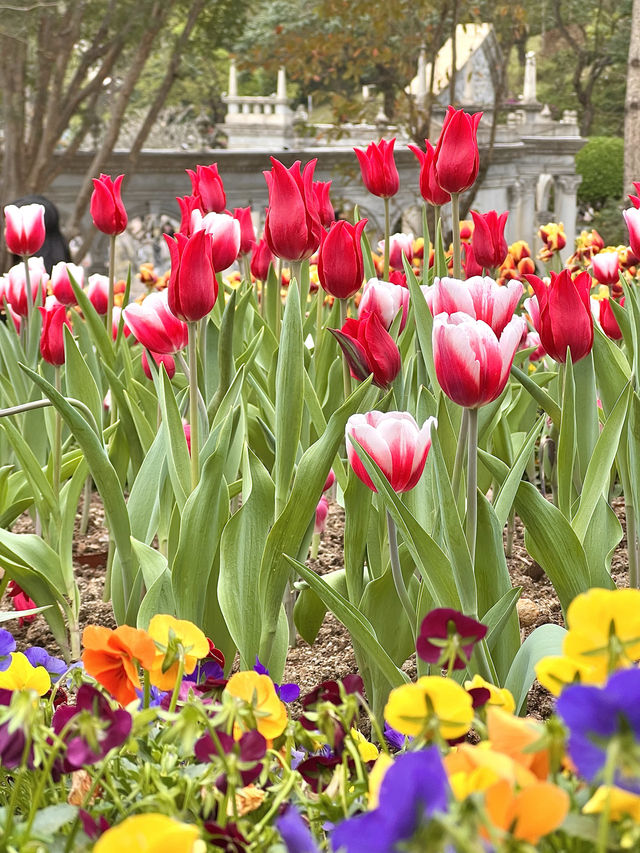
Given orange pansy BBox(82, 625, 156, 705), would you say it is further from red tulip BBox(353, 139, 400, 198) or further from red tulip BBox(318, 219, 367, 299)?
red tulip BBox(353, 139, 400, 198)

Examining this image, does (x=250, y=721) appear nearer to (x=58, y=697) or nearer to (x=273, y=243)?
(x=58, y=697)

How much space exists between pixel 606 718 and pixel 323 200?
1625mm

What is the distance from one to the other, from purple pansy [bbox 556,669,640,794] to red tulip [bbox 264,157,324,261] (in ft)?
3.67

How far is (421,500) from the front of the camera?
1285 millimetres

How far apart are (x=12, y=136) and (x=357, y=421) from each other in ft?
23.5

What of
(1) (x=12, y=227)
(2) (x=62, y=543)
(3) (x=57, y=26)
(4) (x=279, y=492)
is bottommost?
(2) (x=62, y=543)

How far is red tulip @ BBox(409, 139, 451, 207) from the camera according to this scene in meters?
1.73

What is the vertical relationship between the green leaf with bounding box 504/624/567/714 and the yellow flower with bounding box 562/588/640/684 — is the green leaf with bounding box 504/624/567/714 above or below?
below

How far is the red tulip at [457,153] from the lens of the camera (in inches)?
59.5

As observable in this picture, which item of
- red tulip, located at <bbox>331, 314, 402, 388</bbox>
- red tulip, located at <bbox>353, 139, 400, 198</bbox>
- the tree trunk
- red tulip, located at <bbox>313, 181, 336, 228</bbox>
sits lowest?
red tulip, located at <bbox>331, 314, 402, 388</bbox>

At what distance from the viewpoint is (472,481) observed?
3.51ft

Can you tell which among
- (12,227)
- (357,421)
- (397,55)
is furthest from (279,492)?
(397,55)

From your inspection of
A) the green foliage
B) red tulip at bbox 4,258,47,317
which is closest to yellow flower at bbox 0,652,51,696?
red tulip at bbox 4,258,47,317

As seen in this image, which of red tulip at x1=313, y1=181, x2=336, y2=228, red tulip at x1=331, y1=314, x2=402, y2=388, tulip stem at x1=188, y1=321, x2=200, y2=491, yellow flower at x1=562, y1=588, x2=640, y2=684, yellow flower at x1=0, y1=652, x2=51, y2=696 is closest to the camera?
yellow flower at x1=562, y1=588, x2=640, y2=684
